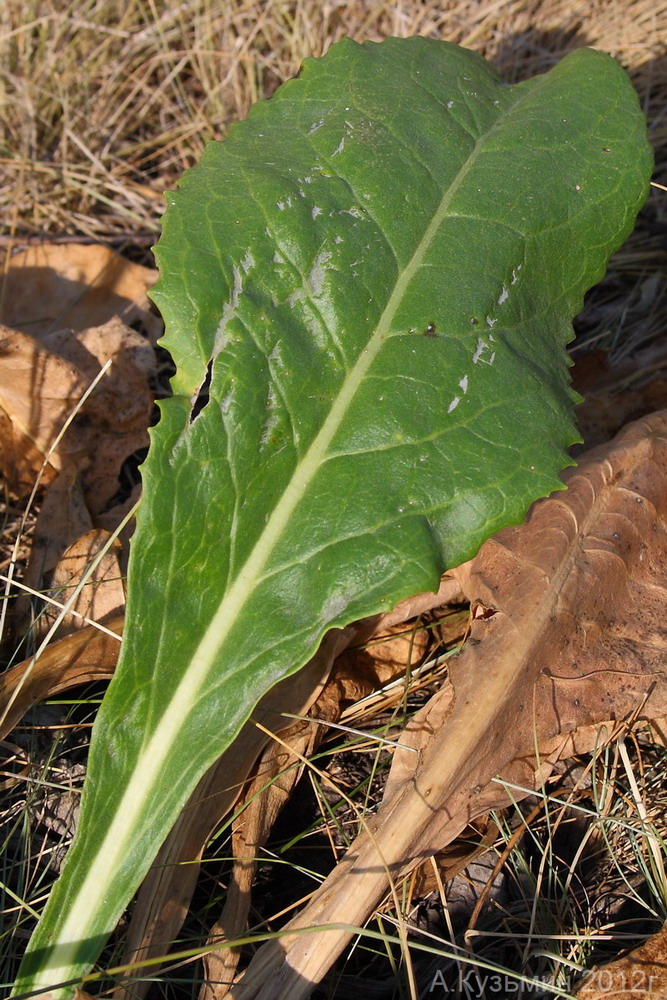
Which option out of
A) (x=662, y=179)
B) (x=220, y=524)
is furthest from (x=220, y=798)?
(x=662, y=179)

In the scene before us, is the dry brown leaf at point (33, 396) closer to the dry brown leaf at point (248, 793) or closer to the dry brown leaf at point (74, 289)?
the dry brown leaf at point (74, 289)

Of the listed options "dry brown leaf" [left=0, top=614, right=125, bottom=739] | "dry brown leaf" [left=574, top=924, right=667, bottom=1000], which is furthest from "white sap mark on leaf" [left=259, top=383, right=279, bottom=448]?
"dry brown leaf" [left=574, top=924, right=667, bottom=1000]

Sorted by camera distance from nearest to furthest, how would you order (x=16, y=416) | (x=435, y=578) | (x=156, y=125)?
1. (x=435, y=578)
2. (x=16, y=416)
3. (x=156, y=125)

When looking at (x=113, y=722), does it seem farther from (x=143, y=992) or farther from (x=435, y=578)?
(x=435, y=578)

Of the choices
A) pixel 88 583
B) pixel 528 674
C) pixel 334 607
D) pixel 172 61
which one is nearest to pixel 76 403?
pixel 88 583

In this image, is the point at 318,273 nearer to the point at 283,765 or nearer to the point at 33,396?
the point at 33,396

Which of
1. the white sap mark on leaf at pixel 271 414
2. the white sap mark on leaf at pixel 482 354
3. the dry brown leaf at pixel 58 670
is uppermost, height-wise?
the white sap mark on leaf at pixel 482 354

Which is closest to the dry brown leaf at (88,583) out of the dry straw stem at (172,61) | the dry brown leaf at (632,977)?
the dry brown leaf at (632,977)

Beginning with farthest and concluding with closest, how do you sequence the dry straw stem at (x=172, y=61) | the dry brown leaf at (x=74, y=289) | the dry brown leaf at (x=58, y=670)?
the dry straw stem at (x=172, y=61) → the dry brown leaf at (x=74, y=289) → the dry brown leaf at (x=58, y=670)
